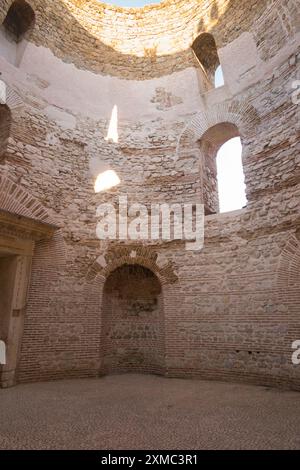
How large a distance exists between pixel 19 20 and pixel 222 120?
616cm

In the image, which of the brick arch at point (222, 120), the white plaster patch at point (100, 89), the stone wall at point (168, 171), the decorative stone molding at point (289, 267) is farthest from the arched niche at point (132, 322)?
the white plaster patch at point (100, 89)

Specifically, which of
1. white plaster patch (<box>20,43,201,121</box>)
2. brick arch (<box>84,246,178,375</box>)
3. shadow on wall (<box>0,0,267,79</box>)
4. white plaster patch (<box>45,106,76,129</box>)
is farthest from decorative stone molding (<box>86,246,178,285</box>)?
shadow on wall (<box>0,0,267,79</box>)

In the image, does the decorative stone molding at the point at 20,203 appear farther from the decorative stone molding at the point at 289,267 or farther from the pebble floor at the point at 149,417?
the decorative stone molding at the point at 289,267

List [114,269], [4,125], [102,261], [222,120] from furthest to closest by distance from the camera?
[222,120]
[114,269]
[102,261]
[4,125]

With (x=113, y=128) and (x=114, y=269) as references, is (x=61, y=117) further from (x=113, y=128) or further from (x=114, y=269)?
(x=114, y=269)

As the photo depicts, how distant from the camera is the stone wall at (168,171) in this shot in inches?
236

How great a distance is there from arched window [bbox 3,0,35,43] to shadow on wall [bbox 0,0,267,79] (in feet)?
0.10

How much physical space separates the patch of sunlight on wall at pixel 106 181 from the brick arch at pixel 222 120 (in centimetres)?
180

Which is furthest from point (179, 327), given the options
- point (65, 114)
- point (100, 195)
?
point (65, 114)

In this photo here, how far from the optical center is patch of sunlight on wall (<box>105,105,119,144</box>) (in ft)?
27.8

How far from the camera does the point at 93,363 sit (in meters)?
6.62

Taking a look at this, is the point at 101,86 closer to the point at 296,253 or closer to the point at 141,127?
the point at 141,127

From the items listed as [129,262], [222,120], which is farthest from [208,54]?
[129,262]

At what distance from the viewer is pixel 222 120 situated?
7715 millimetres
